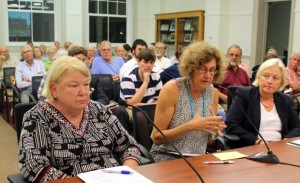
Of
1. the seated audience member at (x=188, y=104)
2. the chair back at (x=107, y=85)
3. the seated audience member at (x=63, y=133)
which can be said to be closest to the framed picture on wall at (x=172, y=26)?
the chair back at (x=107, y=85)

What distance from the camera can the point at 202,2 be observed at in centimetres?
888

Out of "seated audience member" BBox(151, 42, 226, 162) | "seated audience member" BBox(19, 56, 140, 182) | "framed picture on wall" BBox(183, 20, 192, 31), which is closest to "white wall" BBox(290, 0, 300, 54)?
"framed picture on wall" BBox(183, 20, 192, 31)

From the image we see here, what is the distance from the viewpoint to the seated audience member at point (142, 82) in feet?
11.4

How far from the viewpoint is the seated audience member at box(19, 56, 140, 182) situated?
1639 mm

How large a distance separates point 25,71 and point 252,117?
4016mm

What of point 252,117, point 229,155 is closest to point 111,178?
point 229,155

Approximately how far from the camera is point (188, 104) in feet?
7.32

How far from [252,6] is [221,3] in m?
0.72

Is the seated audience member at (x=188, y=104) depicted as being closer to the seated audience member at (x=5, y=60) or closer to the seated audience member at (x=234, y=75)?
the seated audience member at (x=234, y=75)

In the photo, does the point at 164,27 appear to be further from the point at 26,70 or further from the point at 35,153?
the point at 35,153

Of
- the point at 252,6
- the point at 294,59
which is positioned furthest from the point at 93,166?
the point at 252,6

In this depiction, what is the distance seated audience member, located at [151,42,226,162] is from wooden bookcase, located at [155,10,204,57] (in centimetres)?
646

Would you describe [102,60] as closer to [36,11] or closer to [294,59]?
[294,59]

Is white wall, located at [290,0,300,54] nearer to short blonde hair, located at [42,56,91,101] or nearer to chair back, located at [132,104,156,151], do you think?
chair back, located at [132,104,156,151]
